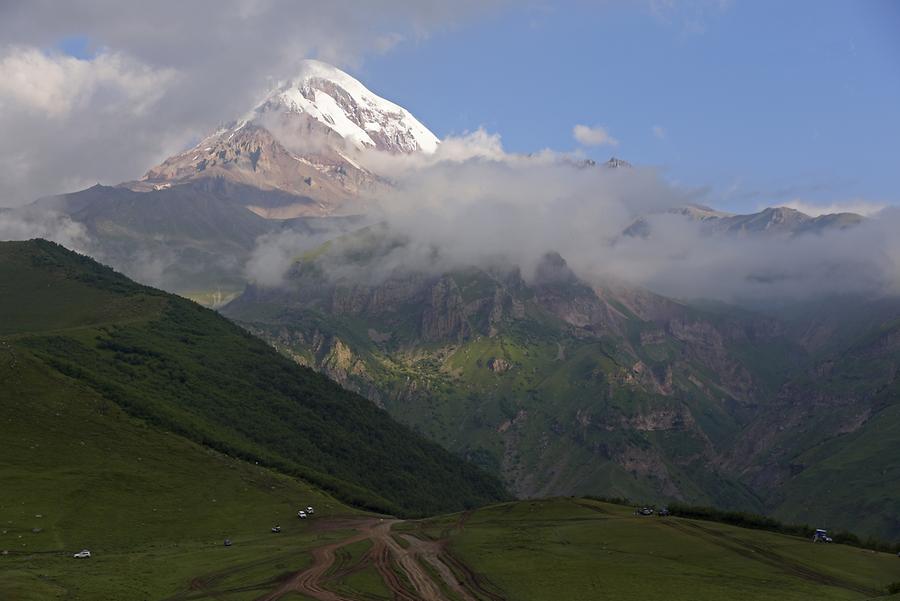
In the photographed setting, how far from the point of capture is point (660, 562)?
141 m

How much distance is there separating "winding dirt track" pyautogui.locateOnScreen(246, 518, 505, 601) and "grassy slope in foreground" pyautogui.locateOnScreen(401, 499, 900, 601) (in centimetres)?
404

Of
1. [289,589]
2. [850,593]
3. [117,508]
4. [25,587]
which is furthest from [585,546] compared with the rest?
[117,508]

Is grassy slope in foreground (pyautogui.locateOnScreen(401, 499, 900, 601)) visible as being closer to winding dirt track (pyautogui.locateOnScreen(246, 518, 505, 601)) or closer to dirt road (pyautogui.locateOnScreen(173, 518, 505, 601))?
dirt road (pyautogui.locateOnScreen(173, 518, 505, 601))

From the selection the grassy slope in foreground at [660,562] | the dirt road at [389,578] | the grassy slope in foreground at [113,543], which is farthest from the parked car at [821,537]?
the grassy slope in foreground at [113,543]

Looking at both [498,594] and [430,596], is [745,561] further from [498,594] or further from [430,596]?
[430,596]

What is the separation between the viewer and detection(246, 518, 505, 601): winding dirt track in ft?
405

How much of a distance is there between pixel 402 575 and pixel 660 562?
4634 centimetres

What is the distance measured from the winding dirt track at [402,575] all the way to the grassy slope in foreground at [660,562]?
13.3 ft

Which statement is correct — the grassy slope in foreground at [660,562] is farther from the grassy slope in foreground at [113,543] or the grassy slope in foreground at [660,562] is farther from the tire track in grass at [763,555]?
the grassy slope in foreground at [113,543]

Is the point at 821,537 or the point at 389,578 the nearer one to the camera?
the point at 389,578

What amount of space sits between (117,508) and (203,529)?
21.1 m

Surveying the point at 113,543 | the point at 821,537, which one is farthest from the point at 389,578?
the point at 821,537

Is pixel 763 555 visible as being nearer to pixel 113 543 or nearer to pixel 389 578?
pixel 389 578

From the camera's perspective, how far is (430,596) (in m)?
124
